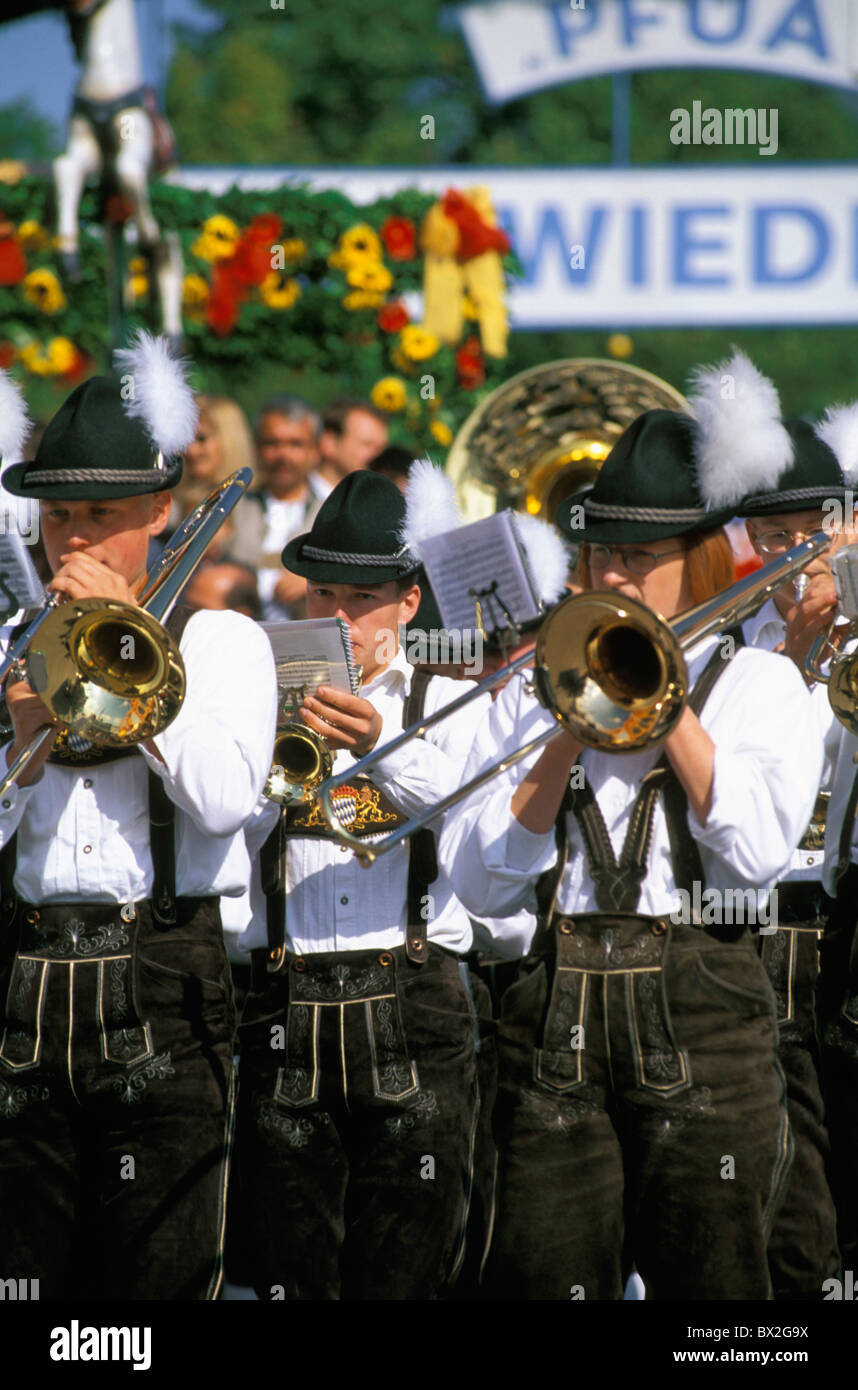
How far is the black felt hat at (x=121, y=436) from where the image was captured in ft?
14.9

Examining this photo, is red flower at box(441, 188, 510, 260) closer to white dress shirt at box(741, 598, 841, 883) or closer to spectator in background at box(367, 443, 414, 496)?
spectator in background at box(367, 443, 414, 496)

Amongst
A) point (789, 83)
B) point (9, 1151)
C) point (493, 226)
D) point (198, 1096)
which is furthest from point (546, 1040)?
point (789, 83)

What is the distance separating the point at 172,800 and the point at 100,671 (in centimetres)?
32

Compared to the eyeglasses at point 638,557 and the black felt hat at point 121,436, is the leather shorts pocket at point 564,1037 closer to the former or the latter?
the eyeglasses at point 638,557

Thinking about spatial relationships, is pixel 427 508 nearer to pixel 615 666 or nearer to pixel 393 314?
pixel 615 666

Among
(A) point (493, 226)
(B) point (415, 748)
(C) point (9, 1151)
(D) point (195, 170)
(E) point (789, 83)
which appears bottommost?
(C) point (9, 1151)

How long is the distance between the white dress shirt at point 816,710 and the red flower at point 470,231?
14.0 ft

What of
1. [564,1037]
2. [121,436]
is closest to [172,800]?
[121,436]

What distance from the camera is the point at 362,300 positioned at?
969 cm

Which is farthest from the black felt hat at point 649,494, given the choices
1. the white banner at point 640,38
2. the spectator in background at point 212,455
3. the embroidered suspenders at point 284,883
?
the white banner at point 640,38

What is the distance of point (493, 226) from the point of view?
31.7ft

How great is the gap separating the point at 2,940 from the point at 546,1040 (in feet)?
3.98

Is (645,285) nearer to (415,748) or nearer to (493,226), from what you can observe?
(493,226)

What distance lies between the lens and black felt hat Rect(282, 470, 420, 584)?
5180 mm
